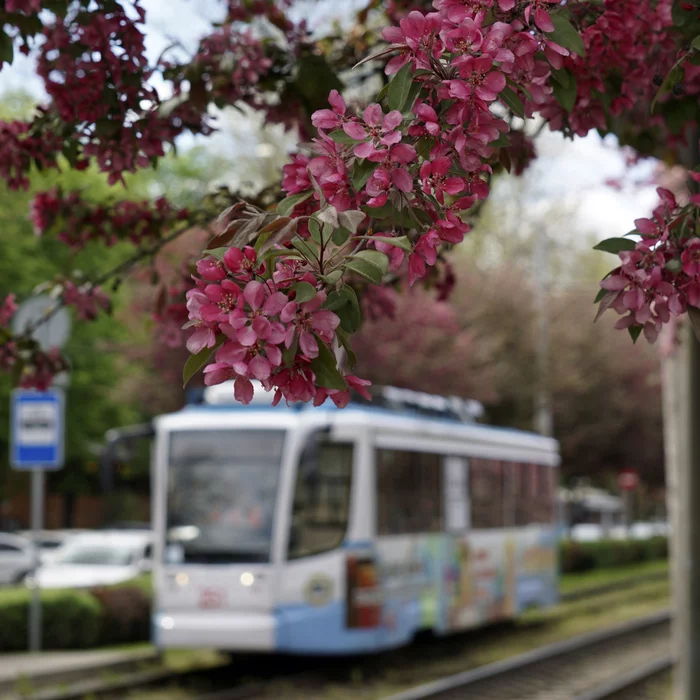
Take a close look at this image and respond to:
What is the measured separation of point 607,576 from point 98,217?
30.0 m

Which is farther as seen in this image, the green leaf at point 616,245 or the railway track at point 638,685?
the railway track at point 638,685

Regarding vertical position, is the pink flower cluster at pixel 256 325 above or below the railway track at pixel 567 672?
above

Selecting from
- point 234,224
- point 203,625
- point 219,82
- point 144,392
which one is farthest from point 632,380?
point 234,224

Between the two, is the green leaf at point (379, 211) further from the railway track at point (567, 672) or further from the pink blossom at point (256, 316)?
the railway track at point (567, 672)

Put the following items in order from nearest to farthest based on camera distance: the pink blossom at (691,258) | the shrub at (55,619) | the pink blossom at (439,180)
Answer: the pink blossom at (439,180) → the pink blossom at (691,258) → the shrub at (55,619)

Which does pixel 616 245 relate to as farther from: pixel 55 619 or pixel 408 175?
pixel 55 619

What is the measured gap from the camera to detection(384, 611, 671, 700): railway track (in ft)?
45.7

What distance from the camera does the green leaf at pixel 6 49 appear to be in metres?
5.04

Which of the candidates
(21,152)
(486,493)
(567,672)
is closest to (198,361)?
(21,152)

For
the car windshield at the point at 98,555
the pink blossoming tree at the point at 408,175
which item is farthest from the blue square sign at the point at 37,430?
the car windshield at the point at 98,555

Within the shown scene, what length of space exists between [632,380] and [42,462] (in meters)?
28.3

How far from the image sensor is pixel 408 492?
16.1 m

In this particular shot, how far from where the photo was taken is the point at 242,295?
2.84 m

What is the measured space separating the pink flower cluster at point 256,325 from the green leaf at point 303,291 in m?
0.02
